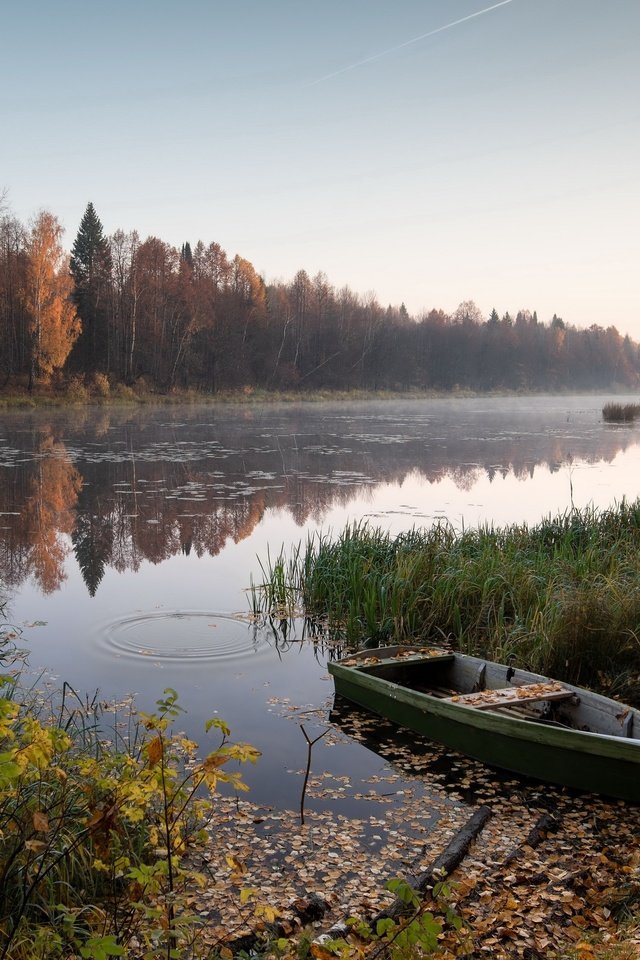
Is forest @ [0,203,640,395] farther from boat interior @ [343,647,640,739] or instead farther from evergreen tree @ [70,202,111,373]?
boat interior @ [343,647,640,739]

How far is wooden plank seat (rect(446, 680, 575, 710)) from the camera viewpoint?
6.35m

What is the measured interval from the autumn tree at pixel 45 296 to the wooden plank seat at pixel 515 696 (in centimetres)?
4196

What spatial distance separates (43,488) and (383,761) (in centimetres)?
1493

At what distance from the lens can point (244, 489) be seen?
19.9m

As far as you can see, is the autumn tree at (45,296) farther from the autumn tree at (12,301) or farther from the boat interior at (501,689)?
the boat interior at (501,689)

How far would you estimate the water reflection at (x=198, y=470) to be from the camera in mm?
14266

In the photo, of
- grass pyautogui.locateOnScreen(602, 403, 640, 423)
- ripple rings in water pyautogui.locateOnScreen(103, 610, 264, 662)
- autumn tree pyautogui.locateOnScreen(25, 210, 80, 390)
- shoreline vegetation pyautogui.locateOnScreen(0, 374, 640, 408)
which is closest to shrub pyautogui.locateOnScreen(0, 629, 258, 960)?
ripple rings in water pyautogui.locateOnScreen(103, 610, 264, 662)

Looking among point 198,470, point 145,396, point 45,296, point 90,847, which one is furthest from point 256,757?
point 145,396

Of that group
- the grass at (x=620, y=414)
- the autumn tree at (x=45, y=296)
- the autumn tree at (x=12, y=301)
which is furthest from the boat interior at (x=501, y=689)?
the autumn tree at (x=12, y=301)

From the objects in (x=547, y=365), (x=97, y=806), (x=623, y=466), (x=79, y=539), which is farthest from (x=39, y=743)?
(x=547, y=365)

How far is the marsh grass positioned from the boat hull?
5.73ft

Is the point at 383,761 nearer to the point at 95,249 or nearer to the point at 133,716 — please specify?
the point at 133,716

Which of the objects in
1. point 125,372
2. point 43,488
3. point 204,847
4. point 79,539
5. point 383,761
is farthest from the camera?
point 125,372

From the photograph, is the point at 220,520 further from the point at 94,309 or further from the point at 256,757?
the point at 94,309
